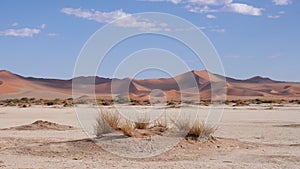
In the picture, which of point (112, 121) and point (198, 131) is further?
point (112, 121)

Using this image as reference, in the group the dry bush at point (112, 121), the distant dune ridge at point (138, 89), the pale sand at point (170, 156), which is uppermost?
the distant dune ridge at point (138, 89)

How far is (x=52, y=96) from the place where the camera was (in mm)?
122500

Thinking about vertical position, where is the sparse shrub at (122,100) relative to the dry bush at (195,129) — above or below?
above

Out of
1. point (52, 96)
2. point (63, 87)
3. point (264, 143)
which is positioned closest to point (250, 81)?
point (63, 87)

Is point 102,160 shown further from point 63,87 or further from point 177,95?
point 63,87

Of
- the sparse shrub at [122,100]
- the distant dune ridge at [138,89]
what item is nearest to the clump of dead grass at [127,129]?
the sparse shrub at [122,100]

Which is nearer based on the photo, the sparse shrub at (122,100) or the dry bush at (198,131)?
the dry bush at (198,131)

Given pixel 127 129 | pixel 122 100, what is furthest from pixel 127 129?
pixel 122 100

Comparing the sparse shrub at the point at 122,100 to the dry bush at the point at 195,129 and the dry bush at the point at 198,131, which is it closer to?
the dry bush at the point at 195,129

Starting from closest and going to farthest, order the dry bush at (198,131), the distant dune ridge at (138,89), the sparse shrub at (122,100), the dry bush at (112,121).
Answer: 1. the dry bush at (198,131)
2. the dry bush at (112,121)
3. the sparse shrub at (122,100)
4. the distant dune ridge at (138,89)

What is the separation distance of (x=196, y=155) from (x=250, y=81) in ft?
517

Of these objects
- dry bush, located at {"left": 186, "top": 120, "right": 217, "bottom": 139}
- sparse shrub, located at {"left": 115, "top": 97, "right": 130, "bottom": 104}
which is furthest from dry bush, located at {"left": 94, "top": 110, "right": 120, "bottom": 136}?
sparse shrub, located at {"left": 115, "top": 97, "right": 130, "bottom": 104}

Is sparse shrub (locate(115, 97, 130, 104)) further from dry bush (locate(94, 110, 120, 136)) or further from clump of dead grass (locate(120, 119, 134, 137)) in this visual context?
clump of dead grass (locate(120, 119, 134, 137))

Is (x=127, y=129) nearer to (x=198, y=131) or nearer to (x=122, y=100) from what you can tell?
(x=198, y=131)
